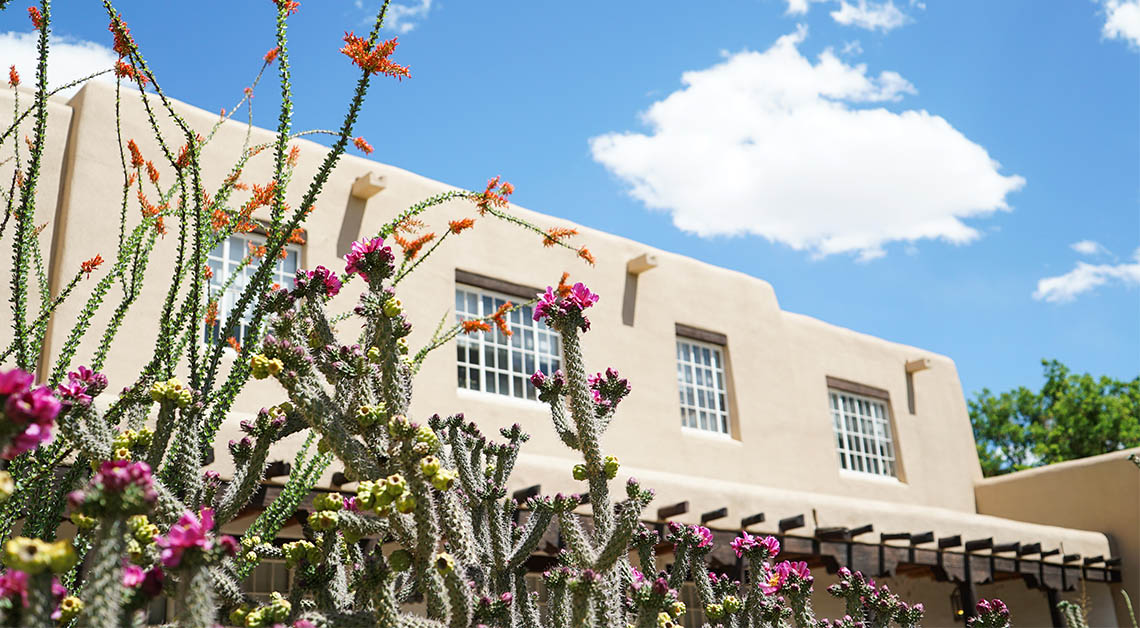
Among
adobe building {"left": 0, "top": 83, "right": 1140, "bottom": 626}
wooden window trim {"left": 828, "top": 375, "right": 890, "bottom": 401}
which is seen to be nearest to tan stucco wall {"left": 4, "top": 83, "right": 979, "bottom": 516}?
adobe building {"left": 0, "top": 83, "right": 1140, "bottom": 626}

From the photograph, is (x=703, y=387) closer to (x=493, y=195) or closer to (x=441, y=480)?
(x=493, y=195)

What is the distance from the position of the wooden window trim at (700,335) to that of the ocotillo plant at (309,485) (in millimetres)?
9629

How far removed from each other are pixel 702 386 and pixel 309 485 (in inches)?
413

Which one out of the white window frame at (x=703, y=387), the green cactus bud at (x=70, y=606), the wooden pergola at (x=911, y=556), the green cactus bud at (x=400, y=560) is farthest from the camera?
the white window frame at (x=703, y=387)

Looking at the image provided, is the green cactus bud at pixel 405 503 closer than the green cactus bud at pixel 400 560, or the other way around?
the green cactus bud at pixel 405 503

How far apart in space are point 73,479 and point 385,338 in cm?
122

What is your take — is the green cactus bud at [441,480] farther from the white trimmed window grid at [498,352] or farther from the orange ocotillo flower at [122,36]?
the white trimmed window grid at [498,352]

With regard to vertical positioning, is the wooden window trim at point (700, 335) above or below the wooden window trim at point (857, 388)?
above

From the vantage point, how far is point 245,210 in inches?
192

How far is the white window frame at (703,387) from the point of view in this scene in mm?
13891

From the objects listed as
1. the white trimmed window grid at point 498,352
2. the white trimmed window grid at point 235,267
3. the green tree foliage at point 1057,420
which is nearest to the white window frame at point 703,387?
the white trimmed window grid at point 498,352

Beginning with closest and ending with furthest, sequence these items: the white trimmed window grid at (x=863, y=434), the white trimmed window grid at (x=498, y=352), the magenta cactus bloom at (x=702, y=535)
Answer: the magenta cactus bloom at (x=702, y=535), the white trimmed window grid at (x=498, y=352), the white trimmed window grid at (x=863, y=434)

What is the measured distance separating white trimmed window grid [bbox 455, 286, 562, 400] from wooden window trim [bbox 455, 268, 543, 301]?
0.09 metres

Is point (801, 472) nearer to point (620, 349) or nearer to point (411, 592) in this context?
point (620, 349)
